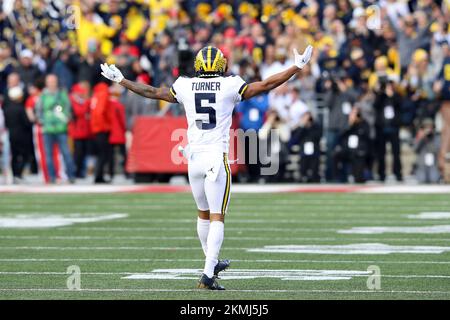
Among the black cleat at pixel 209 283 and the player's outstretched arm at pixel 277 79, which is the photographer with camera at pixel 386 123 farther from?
the black cleat at pixel 209 283

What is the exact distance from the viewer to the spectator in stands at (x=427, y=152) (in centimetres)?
2103

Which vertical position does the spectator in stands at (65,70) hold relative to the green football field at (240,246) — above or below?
above

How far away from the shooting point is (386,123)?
21.2m

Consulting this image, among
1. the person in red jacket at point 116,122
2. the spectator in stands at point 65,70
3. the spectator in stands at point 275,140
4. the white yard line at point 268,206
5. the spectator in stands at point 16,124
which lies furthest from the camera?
the spectator in stands at point 65,70

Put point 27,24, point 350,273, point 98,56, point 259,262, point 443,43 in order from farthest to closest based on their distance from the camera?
1. point 27,24
2. point 98,56
3. point 443,43
4. point 259,262
5. point 350,273

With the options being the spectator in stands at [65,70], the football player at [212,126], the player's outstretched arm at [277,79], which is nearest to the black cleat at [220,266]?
the football player at [212,126]

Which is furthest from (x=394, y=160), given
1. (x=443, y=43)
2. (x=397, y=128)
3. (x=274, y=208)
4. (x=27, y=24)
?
(x=27, y=24)

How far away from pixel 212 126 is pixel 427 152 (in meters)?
11.9

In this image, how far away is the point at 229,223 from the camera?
1488 centimetres

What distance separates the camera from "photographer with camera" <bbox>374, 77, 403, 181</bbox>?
21016 millimetres

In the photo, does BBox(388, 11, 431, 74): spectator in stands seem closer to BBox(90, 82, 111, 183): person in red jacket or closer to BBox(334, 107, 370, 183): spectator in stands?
BBox(334, 107, 370, 183): spectator in stands

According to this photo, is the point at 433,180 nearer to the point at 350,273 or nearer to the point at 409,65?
the point at 409,65

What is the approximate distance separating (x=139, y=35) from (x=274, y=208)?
7702mm

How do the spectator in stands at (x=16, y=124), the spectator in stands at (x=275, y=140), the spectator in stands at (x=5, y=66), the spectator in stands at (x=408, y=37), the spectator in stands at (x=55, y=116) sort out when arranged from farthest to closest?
the spectator in stands at (x=5, y=66)
the spectator in stands at (x=16, y=124)
the spectator in stands at (x=55, y=116)
the spectator in stands at (x=408, y=37)
the spectator in stands at (x=275, y=140)
